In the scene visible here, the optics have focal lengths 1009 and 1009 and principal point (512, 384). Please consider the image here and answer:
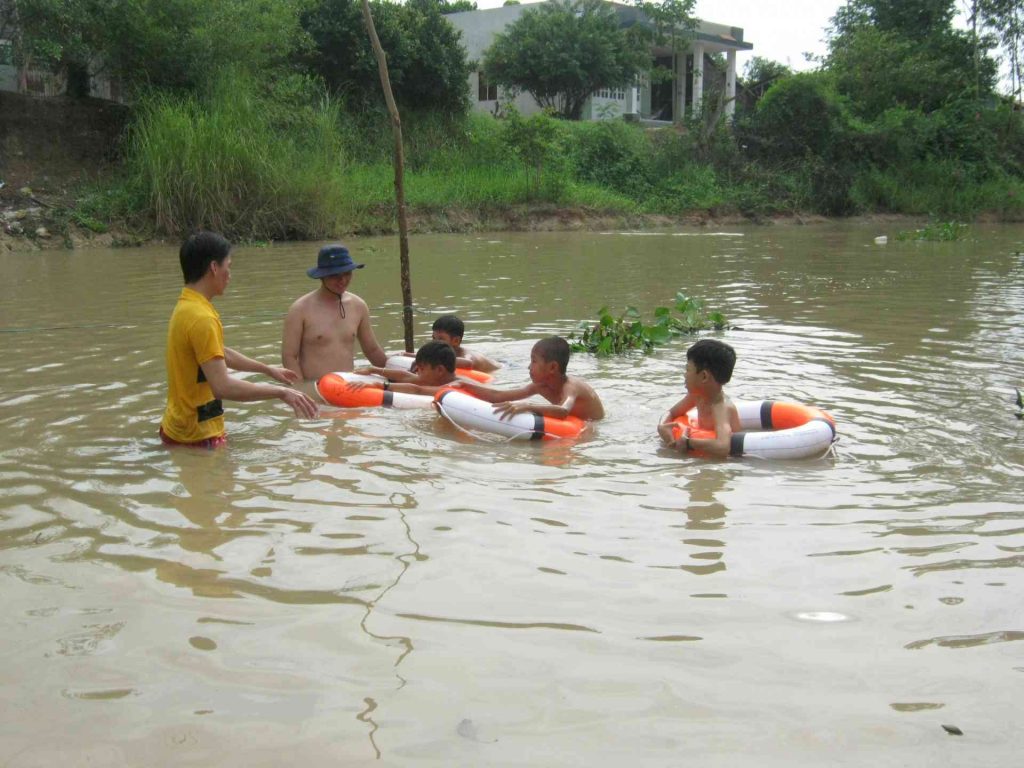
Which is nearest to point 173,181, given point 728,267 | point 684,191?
point 728,267

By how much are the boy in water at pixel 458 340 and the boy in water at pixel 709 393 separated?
2.25 metres

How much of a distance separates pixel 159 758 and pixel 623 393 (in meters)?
5.24

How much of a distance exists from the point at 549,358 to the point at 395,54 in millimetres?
23587

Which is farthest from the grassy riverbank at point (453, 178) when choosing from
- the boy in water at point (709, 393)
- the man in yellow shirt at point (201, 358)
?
the boy in water at point (709, 393)

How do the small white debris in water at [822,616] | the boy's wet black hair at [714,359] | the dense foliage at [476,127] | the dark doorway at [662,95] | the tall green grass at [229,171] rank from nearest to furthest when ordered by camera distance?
the small white debris in water at [822,616] < the boy's wet black hair at [714,359] < the tall green grass at [229,171] < the dense foliage at [476,127] < the dark doorway at [662,95]

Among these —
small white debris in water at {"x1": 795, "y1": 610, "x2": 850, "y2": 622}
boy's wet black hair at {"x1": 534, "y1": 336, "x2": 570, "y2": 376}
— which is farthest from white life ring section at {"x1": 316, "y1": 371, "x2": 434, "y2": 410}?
small white debris in water at {"x1": 795, "y1": 610, "x2": 850, "y2": 622}

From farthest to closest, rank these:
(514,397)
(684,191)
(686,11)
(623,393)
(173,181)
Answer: (686,11), (684,191), (173,181), (623,393), (514,397)

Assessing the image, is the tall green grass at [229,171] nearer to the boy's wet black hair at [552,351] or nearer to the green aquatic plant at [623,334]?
the green aquatic plant at [623,334]

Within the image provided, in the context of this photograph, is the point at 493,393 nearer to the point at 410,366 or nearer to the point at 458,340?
the point at 410,366

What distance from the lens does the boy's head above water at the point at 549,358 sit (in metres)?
6.39

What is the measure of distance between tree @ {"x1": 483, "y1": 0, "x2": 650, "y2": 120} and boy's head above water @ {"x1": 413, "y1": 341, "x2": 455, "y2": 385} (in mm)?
28408

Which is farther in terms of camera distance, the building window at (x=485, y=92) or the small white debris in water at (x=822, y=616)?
the building window at (x=485, y=92)

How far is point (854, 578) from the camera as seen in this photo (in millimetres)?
3623

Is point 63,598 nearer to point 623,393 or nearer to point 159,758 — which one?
point 159,758
